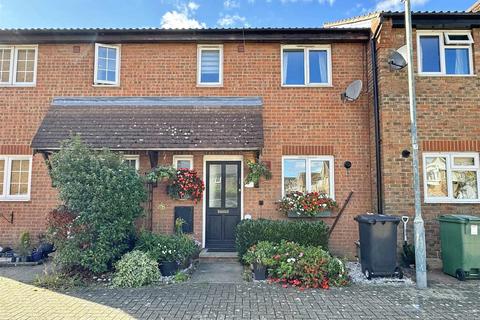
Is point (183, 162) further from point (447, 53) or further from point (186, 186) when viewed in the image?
point (447, 53)

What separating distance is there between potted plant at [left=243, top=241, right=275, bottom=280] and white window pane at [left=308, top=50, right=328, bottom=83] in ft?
16.6

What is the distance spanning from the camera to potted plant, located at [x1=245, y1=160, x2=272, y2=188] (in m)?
8.53

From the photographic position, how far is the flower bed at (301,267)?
249 inches

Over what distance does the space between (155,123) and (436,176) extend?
754 cm

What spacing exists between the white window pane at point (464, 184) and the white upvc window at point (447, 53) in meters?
Answer: 2.67

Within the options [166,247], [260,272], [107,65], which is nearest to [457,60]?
[260,272]

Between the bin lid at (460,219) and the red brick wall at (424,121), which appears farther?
the red brick wall at (424,121)

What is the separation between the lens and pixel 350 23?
10.4 meters

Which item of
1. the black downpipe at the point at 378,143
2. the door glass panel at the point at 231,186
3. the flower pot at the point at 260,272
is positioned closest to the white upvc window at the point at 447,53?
the black downpipe at the point at 378,143

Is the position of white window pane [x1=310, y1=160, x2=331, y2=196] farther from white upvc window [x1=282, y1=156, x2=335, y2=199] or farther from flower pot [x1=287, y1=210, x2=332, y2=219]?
flower pot [x1=287, y1=210, x2=332, y2=219]

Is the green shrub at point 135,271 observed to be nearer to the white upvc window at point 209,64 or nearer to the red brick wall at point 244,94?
the red brick wall at point 244,94

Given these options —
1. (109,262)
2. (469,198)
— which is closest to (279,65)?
Result: (469,198)

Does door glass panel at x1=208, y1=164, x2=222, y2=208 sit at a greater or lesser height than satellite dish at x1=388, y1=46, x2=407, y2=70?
lesser

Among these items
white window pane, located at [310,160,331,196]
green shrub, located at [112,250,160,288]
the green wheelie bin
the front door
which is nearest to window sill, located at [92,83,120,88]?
the front door
